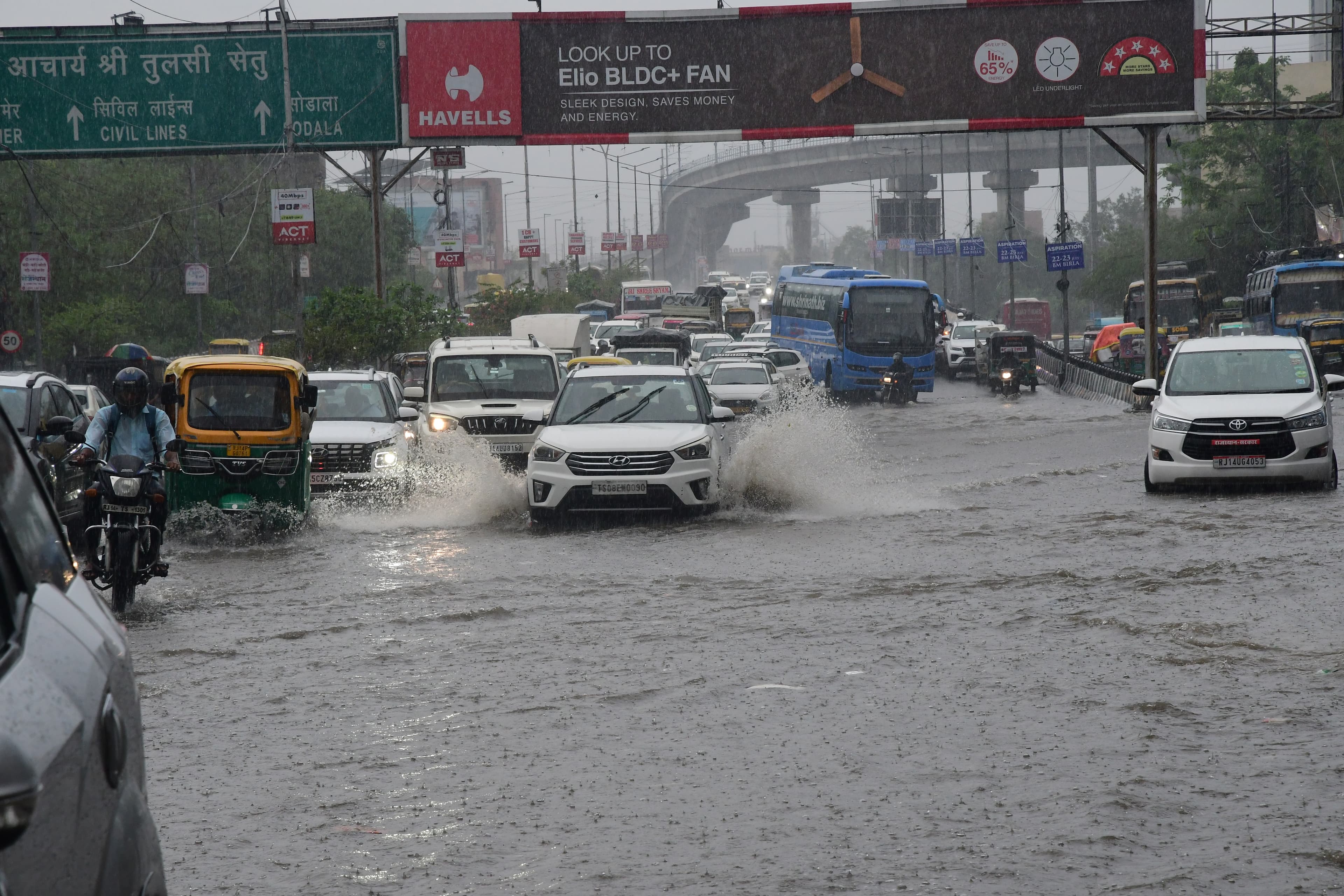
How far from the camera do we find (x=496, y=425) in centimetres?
1978

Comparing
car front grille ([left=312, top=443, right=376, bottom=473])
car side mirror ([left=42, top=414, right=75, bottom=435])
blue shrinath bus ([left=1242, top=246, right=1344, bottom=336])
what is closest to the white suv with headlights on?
car front grille ([left=312, top=443, right=376, bottom=473])

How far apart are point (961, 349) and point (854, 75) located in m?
31.2

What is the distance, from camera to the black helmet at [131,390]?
36.4 feet

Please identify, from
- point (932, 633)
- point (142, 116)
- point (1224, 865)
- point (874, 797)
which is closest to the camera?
point (1224, 865)

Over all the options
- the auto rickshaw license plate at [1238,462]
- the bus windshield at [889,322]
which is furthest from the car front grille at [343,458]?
the bus windshield at [889,322]

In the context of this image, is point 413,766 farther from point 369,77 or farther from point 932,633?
point 369,77

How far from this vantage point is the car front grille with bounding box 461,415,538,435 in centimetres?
1970

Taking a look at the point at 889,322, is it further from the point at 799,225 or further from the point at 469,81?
the point at 799,225

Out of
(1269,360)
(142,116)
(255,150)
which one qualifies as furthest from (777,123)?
(1269,360)

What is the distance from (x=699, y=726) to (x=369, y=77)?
999 inches

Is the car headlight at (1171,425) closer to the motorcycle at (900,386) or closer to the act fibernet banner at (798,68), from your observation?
the act fibernet banner at (798,68)

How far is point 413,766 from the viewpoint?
670 cm

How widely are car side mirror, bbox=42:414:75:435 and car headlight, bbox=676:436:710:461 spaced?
5598 mm

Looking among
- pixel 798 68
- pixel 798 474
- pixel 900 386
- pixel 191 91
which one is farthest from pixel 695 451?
pixel 900 386
